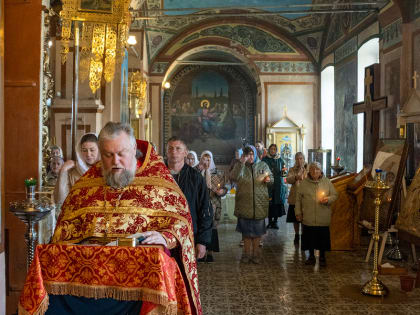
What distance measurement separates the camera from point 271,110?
62.8 feet

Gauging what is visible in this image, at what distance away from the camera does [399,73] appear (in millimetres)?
10422

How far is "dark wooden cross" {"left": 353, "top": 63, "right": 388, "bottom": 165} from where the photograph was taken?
32.4 feet

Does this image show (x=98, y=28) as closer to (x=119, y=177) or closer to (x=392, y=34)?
(x=119, y=177)

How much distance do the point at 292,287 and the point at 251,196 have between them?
1.53 meters

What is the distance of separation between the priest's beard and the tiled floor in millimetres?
2588

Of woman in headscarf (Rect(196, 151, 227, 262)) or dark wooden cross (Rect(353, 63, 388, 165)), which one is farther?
dark wooden cross (Rect(353, 63, 388, 165))

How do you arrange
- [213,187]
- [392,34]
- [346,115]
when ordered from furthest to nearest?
[346,115] → [392,34] → [213,187]

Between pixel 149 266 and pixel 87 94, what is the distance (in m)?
7.78

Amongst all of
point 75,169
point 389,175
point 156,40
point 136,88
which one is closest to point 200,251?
point 75,169

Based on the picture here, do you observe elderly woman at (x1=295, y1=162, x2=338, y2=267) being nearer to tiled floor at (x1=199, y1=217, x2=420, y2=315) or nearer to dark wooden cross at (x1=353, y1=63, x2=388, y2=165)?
tiled floor at (x1=199, y1=217, x2=420, y2=315)

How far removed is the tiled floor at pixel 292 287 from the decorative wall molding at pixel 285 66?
1212cm

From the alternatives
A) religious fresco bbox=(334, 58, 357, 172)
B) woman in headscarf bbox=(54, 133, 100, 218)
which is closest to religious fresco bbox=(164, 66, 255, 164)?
religious fresco bbox=(334, 58, 357, 172)

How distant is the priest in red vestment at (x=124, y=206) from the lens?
282 cm

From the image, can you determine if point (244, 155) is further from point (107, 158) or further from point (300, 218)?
point (107, 158)
